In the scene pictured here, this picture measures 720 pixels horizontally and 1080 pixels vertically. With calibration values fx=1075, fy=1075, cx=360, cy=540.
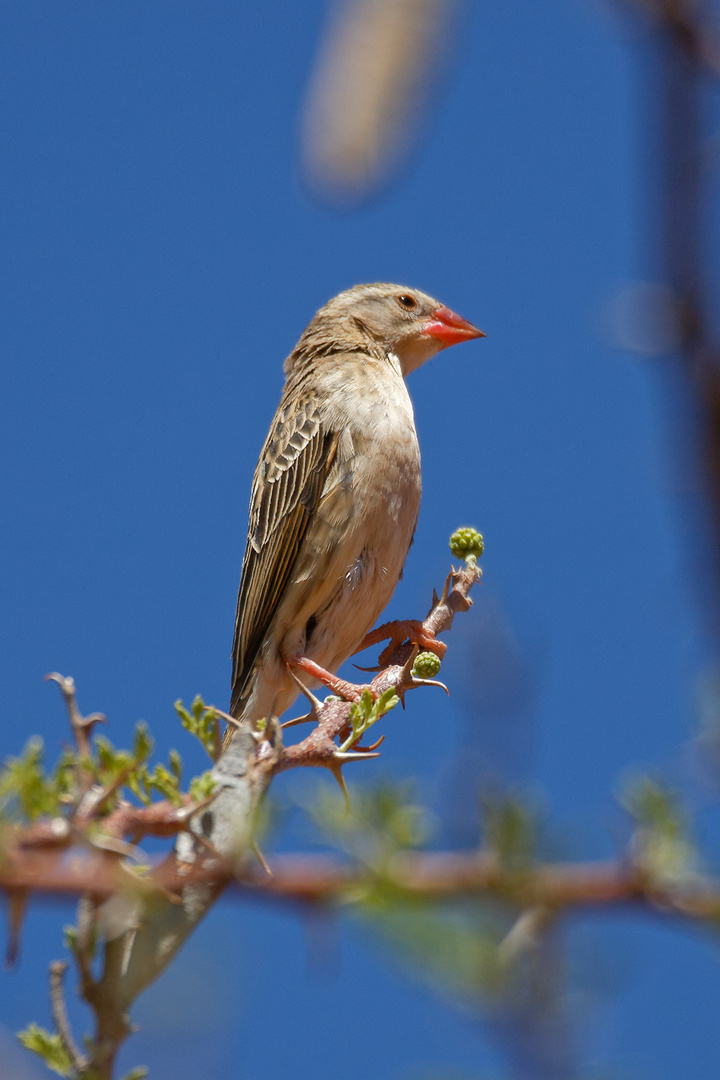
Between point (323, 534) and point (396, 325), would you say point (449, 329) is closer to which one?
point (396, 325)

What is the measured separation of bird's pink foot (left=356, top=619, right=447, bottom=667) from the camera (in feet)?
17.8

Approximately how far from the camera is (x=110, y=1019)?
2031mm

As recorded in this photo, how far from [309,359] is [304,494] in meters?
1.60

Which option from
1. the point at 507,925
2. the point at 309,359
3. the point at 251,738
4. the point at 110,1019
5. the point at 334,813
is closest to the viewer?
the point at 507,925

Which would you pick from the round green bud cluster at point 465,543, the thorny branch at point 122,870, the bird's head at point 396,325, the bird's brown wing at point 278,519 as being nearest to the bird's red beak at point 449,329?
the bird's head at point 396,325

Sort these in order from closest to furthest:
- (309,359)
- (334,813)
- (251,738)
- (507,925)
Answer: (507,925) < (334,813) < (251,738) < (309,359)

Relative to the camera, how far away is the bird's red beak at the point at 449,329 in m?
7.83

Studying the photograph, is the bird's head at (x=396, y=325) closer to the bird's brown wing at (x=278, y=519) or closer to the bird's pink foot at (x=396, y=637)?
the bird's brown wing at (x=278, y=519)

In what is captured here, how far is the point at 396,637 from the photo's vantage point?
594 centimetres

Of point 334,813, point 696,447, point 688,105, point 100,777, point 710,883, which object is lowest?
point 100,777

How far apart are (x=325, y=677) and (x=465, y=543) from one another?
6.56ft

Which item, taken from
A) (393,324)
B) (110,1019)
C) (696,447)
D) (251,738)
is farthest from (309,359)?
(696,447)

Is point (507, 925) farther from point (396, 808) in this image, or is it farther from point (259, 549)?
point (259, 549)

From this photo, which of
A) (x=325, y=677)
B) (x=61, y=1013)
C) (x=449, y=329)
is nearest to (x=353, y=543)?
(x=325, y=677)
